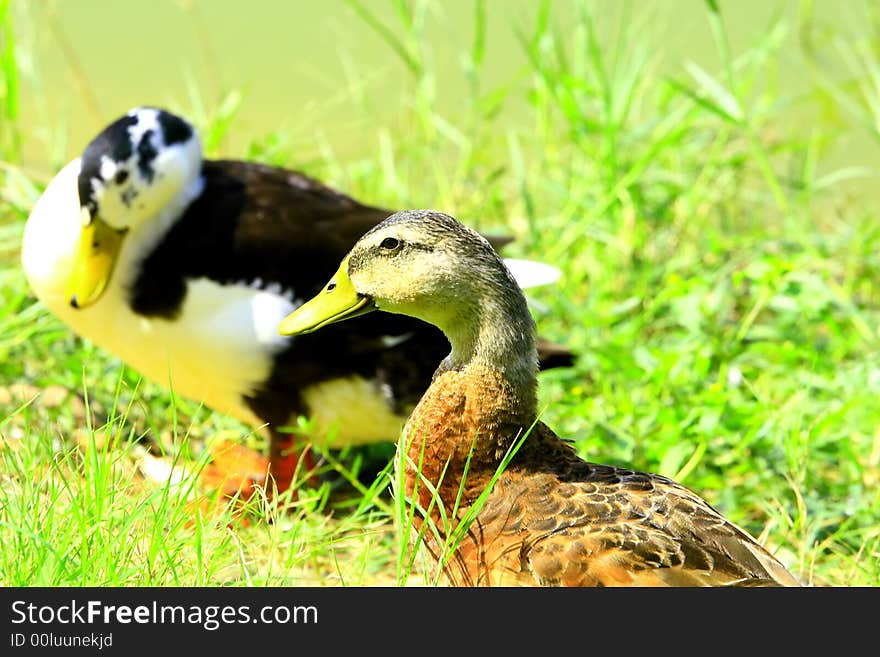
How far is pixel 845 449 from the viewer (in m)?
3.26

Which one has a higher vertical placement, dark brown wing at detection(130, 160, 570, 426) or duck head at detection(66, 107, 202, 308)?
→ duck head at detection(66, 107, 202, 308)

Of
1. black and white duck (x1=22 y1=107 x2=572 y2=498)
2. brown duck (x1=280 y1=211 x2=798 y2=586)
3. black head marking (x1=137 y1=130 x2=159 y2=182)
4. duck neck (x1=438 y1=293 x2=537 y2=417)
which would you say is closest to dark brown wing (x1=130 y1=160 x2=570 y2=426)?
black and white duck (x1=22 y1=107 x2=572 y2=498)

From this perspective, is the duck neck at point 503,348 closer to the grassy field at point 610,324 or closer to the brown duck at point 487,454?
the brown duck at point 487,454

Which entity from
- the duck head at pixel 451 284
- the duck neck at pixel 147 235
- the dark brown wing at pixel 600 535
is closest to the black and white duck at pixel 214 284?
the duck neck at pixel 147 235

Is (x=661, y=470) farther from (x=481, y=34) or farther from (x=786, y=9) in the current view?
(x=786, y=9)

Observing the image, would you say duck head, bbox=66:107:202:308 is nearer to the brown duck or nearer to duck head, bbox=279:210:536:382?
the brown duck

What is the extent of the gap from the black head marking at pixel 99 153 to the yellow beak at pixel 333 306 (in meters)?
0.92

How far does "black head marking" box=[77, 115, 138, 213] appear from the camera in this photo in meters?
3.16

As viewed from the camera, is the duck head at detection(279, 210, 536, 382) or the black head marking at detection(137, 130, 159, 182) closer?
the duck head at detection(279, 210, 536, 382)

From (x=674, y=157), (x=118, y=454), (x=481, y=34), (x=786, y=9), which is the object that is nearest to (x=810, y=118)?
(x=786, y=9)

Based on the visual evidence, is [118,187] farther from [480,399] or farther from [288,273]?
[480,399]

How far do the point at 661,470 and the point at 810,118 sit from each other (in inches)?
114

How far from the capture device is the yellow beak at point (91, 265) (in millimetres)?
3145

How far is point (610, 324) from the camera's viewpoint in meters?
3.91
